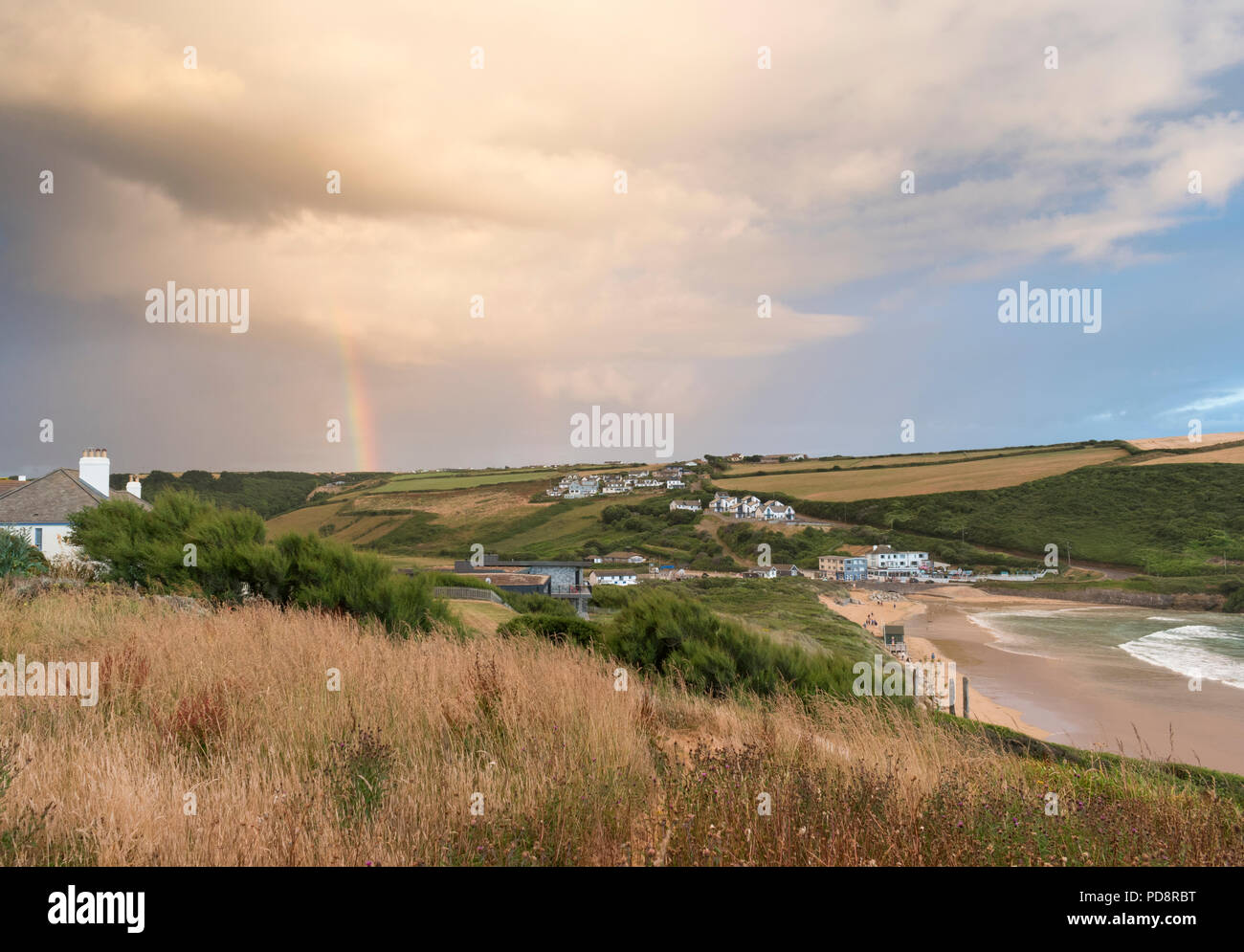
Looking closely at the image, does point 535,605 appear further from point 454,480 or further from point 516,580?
point 454,480

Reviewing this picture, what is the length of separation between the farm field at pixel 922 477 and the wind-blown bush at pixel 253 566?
A: 374 feet

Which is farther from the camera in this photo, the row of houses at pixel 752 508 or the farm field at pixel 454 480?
the farm field at pixel 454 480

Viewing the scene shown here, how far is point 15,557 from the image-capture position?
1509 cm

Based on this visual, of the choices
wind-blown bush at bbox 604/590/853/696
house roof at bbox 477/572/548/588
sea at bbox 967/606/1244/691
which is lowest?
sea at bbox 967/606/1244/691

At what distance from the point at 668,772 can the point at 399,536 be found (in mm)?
89945

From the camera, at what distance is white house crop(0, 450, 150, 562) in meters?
30.8

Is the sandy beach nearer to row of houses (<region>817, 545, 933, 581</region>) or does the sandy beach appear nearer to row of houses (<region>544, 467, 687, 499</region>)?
row of houses (<region>817, 545, 933, 581</region>)

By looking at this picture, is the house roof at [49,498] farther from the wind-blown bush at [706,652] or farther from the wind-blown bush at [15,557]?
the wind-blown bush at [706,652]

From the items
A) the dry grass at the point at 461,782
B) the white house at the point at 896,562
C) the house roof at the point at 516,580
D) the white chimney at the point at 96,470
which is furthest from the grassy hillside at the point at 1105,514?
the white chimney at the point at 96,470

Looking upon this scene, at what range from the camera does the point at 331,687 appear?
19.6 ft

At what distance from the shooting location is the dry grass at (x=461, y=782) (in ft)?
10.4

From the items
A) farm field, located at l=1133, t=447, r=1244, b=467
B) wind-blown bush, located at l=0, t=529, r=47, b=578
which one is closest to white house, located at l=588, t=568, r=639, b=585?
wind-blown bush, located at l=0, t=529, r=47, b=578
